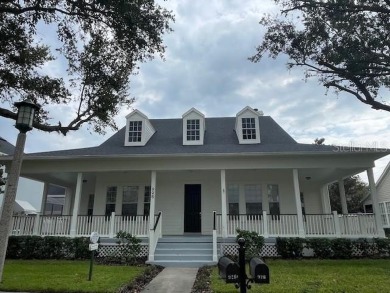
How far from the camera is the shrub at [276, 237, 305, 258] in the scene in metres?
11.1

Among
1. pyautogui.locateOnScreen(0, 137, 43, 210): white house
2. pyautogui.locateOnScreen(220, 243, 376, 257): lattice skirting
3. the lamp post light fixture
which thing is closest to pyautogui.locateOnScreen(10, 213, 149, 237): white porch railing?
pyautogui.locateOnScreen(220, 243, 376, 257): lattice skirting

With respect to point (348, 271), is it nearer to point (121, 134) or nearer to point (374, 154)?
point (374, 154)

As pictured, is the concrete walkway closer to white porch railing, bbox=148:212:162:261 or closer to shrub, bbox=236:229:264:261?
white porch railing, bbox=148:212:162:261

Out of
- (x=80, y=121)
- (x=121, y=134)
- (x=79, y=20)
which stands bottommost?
(x=80, y=121)

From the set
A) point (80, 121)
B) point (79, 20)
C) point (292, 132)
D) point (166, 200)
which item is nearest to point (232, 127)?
point (292, 132)

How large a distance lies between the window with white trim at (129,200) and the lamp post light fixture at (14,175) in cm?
794

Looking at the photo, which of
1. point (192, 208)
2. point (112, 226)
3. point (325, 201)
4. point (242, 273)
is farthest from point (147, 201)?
point (242, 273)

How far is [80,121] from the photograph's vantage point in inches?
456

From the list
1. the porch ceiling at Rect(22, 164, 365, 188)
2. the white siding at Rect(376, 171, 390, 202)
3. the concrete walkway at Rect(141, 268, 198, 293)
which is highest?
the white siding at Rect(376, 171, 390, 202)

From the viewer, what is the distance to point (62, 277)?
25.3 feet

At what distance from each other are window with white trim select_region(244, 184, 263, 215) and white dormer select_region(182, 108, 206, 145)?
3.34 metres

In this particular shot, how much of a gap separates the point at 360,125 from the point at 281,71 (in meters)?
7.67

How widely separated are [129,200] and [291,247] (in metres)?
7.84

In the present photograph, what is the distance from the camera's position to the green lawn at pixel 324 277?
6.46m
